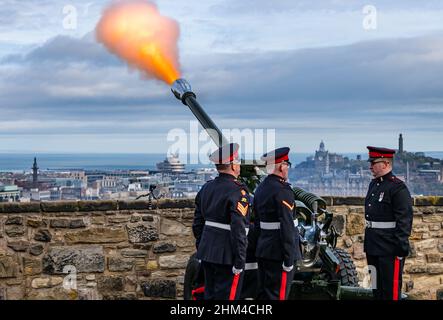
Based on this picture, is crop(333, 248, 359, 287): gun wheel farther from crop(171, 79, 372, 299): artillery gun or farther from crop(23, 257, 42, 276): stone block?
crop(23, 257, 42, 276): stone block

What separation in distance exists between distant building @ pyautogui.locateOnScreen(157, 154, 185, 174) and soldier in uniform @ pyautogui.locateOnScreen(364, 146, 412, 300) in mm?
3136

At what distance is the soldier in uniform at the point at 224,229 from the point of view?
715 cm

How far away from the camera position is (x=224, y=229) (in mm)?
7285

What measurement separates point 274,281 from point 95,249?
3.06 metres

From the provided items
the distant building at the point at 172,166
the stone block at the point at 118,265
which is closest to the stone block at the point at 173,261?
the stone block at the point at 118,265

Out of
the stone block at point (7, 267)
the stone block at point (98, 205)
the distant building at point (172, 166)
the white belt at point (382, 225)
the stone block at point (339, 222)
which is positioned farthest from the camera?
the distant building at point (172, 166)

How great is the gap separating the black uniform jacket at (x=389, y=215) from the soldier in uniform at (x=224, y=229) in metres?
1.33

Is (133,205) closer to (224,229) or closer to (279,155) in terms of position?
(279,155)

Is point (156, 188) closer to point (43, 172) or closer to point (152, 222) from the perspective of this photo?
point (152, 222)

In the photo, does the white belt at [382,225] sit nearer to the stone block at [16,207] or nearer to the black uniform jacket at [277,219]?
the black uniform jacket at [277,219]

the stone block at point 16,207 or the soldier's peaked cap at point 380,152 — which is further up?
the soldier's peaked cap at point 380,152

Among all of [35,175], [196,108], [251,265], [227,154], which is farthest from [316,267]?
[35,175]
